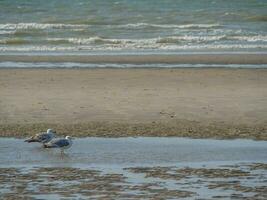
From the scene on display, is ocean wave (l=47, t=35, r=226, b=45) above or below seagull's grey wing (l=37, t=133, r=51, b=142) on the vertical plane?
above

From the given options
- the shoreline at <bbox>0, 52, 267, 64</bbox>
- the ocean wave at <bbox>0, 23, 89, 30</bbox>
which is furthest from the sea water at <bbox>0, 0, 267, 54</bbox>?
the shoreline at <bbox>0, 52, 267, 64</bbox>

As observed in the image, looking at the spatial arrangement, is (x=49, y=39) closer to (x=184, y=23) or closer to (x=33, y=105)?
(x=184, y=23)

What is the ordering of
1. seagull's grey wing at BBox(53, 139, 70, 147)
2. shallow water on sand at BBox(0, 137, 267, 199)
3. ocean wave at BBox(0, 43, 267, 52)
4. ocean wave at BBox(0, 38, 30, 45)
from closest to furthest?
shallow water on sand at BBox(0, 137, 267, 199), seagull's grey wing at BBox(53, 139, 70, 147), ocean wave at BBox(0, 43, 267, 52), ocean wave at BBox(0, 38, 30, 45)

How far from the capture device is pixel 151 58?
26422 millimetres

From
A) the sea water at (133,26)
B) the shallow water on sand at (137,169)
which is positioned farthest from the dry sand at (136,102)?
the sea water at (133,26)

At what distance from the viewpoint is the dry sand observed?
568 inches

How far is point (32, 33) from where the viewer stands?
3794 cm

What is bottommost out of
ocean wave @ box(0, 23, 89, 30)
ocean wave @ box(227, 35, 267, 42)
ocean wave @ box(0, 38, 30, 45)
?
ocean wave @ box(227, 35, 267, 42)

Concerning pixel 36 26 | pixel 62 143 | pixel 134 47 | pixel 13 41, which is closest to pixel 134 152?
pixel 62 143

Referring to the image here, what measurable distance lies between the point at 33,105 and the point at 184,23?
1030 inches

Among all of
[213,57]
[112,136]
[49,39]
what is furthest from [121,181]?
[49,39]

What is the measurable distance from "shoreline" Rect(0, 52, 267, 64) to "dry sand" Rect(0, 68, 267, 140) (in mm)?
2575

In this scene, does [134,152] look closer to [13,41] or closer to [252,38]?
[13,41]

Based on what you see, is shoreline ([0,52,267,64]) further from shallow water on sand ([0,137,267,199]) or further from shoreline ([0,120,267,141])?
shallow water on sand ([0,137,267,199])
